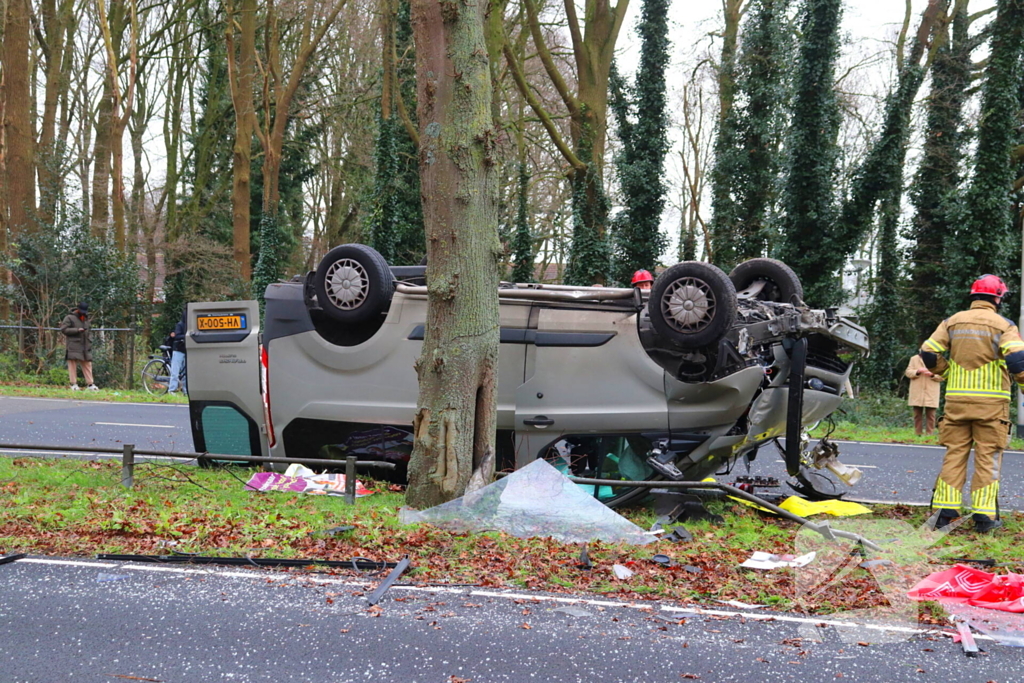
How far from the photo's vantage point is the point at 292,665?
13.6 ft

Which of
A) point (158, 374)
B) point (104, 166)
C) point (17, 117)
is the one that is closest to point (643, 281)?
point (158, 374)

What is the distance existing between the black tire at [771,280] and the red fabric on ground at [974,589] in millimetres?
2699

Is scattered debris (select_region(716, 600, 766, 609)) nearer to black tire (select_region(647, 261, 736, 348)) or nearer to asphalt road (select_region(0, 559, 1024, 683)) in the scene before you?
asphalt road (select_region(0, 559, 1024, 683))

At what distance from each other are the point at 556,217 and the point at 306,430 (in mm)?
22782

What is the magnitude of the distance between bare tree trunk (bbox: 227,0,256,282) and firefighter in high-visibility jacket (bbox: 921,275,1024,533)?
74.2 feet

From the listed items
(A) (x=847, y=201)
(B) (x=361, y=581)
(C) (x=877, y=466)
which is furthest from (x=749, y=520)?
(A) (x=847, y=201)

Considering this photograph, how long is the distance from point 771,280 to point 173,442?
26.3 feet

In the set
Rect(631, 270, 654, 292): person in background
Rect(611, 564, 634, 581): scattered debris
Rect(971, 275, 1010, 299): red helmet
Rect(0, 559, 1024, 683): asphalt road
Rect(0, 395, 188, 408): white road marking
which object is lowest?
Rect(0, 395, 188, 408): white road marking

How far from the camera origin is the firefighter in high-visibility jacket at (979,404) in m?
6.88

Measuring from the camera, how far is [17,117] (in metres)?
22.2

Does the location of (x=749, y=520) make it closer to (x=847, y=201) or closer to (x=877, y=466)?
(x=877, y=466)

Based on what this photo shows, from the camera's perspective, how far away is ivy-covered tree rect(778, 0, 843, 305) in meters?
22.0

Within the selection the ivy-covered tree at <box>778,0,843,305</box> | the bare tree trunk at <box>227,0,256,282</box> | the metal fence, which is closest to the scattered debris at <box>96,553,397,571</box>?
the metal fence

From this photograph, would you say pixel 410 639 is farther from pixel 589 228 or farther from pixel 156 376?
pixel 589 228
